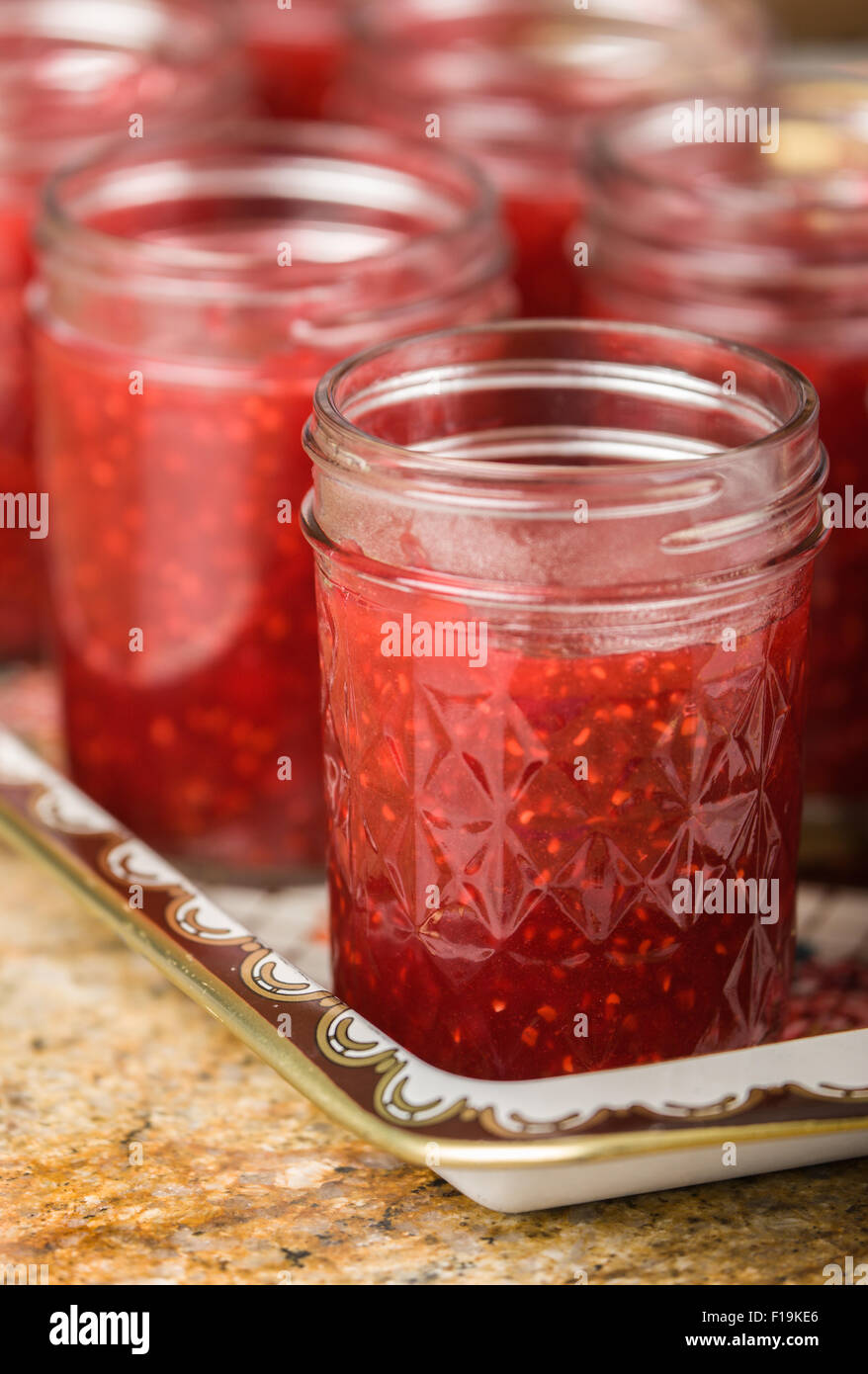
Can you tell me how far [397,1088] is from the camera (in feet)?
2.63

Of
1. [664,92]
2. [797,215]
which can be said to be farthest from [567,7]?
[797,215]

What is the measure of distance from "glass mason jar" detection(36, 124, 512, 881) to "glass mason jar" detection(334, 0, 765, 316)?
152mm

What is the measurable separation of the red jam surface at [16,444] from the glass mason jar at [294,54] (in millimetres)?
539

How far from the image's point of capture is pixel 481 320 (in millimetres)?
1115

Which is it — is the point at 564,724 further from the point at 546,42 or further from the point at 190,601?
the point at 546,42

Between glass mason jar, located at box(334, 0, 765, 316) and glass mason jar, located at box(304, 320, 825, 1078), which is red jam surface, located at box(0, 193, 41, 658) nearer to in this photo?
glass mason jar, located at box(334, 0, 765, 316)

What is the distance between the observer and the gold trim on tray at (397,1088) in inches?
30.0

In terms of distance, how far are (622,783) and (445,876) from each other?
0.29ft

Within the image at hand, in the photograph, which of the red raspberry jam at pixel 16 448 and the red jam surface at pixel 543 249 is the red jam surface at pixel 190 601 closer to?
the red raspberry jam at pixel 16 448

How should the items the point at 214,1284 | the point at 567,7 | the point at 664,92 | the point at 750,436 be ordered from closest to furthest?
the point at 214,1284 → the point at 750,436 → the point at 664,92 → the point at 567,7

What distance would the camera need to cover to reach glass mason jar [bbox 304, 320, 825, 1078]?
80 centimetres

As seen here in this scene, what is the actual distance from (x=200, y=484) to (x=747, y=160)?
493mm

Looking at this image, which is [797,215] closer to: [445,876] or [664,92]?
[664,92]

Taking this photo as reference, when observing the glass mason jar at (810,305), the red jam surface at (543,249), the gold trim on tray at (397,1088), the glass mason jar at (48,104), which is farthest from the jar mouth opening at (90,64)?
the gold trim on tray at (397,1088)
